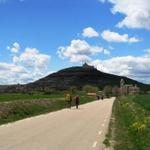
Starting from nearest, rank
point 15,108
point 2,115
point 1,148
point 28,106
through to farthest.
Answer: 1. point 1,148
2. point 2,115
3. point 15,108
4. point 28,106

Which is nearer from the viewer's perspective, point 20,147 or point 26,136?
point 20,147

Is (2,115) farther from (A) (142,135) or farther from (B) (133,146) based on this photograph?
(B) (133,146)

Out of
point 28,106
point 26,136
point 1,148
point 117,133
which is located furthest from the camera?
point 28,106

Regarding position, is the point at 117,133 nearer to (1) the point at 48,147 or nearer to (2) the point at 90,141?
(2) the point at 90,141

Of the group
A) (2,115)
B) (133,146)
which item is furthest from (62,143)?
(2,115)

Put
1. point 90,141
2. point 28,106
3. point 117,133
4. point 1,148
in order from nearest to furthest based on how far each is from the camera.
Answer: point 1,148, point 90,141, point 117,133, point 28,106

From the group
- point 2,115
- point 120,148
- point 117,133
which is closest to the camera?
point 120,148

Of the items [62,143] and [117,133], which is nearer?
[62,143]

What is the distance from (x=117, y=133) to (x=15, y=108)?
792 inches

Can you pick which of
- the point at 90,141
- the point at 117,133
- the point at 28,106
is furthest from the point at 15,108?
the point at 90,141

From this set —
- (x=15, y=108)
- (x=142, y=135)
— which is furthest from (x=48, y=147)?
(x=15, y=108)

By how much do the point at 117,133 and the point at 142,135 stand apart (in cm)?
242

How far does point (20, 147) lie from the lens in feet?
52.9

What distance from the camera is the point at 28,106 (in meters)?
47.7
